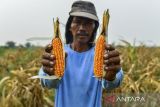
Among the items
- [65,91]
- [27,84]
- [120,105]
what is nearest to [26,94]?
[27,84]

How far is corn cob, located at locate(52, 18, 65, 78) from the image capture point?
2.73 meters

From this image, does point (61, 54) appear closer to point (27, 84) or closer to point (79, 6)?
point (79, 6)

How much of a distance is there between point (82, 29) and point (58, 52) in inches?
7.8

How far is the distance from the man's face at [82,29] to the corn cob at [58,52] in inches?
5.4

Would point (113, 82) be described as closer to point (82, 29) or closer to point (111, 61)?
point (111, 61)

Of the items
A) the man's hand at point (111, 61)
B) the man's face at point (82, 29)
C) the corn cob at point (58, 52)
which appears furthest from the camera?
the man's face at point (82, 29)

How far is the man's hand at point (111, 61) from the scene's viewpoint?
261cm

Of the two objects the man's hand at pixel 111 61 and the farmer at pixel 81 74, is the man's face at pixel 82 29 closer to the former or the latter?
the farmer at pixel 81 74

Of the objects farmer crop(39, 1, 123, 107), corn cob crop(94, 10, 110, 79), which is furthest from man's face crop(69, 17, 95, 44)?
corn cob crop(94, 10, 110, 79)

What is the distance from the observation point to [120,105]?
4.10 m

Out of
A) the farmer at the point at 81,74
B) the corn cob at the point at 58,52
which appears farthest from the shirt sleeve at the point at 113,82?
the corn cob at the point at 58,52

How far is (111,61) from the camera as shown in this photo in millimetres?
2607

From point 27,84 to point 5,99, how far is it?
236 mm

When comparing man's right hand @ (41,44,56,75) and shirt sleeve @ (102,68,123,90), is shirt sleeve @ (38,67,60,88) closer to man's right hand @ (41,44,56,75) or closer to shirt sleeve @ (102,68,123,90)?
man's right hand @ (41,44,56,75)
